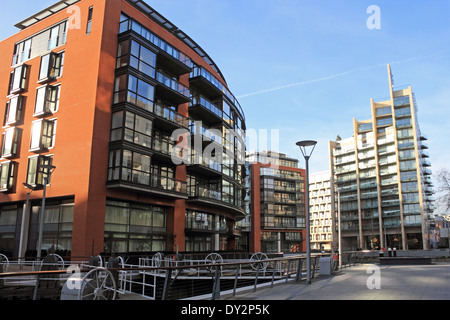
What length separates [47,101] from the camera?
27297 millimetres

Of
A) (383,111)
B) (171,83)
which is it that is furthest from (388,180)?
(171,83)

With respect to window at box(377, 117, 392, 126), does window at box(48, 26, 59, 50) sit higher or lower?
lower

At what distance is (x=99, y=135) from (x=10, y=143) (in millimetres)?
9603

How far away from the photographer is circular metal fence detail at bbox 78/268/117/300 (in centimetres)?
723

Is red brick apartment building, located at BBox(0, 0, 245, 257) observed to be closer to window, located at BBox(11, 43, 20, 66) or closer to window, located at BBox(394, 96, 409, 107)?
window, located at BBox(11, 43, 20, 66)

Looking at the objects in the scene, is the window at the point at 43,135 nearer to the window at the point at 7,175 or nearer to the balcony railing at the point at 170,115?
the window at the point at 7,175

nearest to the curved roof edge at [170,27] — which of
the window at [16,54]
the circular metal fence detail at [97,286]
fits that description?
the window at [16,54]

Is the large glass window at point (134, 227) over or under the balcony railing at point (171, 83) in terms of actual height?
under

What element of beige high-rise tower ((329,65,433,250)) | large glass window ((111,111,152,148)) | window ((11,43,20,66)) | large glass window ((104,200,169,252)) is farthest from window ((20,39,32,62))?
beige high-rise tower ((329,65,433,250))

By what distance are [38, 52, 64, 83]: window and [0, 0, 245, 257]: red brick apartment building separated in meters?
0.10

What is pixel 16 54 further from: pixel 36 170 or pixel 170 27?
pixel 170 27

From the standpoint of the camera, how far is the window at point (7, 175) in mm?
27797

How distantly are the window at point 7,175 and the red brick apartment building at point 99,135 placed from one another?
83mm

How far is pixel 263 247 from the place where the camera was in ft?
261
